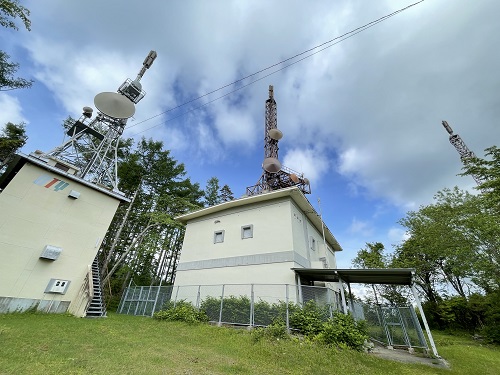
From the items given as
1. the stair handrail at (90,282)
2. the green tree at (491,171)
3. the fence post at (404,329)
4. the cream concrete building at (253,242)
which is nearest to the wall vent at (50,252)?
the stair handrail at (90,282)

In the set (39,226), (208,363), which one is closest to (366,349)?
(208,363)

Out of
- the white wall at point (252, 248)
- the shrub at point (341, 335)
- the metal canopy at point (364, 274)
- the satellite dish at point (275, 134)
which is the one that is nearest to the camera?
the shrub at point (341, 335)

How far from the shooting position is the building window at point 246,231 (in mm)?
13799

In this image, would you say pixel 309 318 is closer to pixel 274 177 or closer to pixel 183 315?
pixel 183 315

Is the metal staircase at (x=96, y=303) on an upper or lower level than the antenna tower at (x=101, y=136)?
lower

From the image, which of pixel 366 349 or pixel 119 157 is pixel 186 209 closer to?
pixel 119 157

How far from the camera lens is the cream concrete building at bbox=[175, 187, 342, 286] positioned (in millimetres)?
12234

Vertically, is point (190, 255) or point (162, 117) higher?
point (162, 117)

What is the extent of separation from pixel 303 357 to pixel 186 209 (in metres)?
19.2

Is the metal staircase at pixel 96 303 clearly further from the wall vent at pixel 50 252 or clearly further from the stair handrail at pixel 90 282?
the wall vent at pixel 50 252

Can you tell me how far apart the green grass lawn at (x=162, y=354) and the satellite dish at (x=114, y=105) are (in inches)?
505

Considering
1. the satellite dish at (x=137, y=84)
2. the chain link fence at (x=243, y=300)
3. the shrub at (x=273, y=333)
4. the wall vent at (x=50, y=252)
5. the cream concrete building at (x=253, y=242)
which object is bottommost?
the shrub at (x=273, y=333)

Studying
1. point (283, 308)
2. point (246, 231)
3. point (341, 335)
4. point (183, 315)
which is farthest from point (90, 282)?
point (341, 335)

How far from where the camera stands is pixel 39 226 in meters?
11.3
